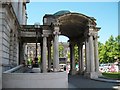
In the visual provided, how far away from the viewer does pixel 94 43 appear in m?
33.1

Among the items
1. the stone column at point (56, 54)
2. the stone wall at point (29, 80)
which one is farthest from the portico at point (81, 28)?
the stone wall at point (29, 80)

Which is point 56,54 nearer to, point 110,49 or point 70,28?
point 70,28

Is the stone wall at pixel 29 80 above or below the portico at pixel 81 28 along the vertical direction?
below

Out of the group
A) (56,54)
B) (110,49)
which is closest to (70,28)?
(56,54)

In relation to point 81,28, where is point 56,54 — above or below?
below

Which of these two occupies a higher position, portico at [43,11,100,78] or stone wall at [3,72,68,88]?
portico at [43,11,100,78]

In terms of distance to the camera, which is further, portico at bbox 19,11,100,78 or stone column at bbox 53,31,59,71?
portico at bbox 19,11,100,78

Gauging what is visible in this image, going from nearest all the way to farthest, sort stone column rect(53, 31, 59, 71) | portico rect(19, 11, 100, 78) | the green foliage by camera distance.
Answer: stone column rect(53, 31, 59, 71) → portico rect(19, 11, 100, 78) → the green foliage

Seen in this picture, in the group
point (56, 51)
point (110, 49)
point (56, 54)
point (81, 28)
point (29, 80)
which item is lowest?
point (29, 80)

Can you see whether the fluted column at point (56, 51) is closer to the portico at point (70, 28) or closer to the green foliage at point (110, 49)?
the portico at point (70, 28)

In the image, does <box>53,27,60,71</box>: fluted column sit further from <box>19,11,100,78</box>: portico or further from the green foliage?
the green foliage

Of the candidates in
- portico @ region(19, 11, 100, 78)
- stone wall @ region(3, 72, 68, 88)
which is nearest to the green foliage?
portico @ region(19, 11, 100, 78)

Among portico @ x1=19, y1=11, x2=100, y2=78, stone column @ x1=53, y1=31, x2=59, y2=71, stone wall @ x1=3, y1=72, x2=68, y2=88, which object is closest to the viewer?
stone wall @ x1=3, y1=72, x2=68, y2=88

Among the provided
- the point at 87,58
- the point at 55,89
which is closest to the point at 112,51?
the point at 87,58
